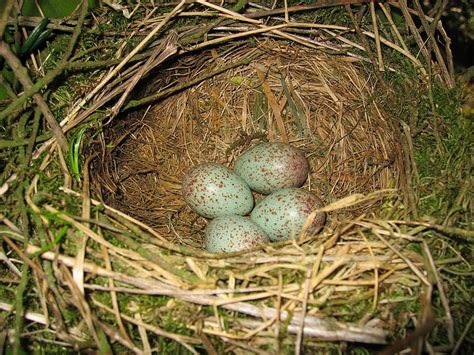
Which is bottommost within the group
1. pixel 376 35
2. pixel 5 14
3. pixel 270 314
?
pixel 270 314

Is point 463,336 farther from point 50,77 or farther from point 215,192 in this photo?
point 50,77

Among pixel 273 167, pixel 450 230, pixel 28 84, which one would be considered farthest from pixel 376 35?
pixel 28 84

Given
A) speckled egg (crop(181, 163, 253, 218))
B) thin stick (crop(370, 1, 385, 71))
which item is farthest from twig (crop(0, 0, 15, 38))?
thin stick (crop(370, 1, 385, 71))

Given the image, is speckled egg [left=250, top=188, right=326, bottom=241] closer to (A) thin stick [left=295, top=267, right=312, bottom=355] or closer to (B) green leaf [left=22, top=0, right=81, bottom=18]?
(A) thin stick [left=295, top=267, right=312, bottom=355]

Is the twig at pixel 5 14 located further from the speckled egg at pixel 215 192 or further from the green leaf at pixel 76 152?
the speckled egg at pixel 215 192

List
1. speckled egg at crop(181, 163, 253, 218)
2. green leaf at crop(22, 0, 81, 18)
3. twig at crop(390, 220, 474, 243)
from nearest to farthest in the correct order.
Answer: twig at crop(390, 220, 474, 243), green leaf at crop(22, 0, 81, 18), speckled egg at crop(181, 163, 253, 218)

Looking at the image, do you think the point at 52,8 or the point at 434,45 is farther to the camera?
the point at 434,45

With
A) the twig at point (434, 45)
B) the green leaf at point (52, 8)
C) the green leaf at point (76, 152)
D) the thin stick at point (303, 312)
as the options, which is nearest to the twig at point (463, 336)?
the thin stick at point (303, 312)
